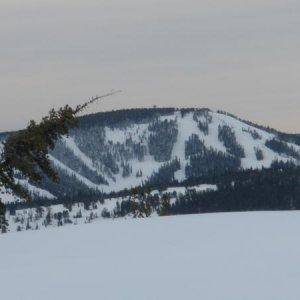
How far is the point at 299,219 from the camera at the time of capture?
604 inches

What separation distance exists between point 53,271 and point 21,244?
3911mm

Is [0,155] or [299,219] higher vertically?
[0,155]

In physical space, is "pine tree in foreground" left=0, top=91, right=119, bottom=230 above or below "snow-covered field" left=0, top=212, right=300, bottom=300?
above

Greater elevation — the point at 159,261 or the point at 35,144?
the point at 35,144

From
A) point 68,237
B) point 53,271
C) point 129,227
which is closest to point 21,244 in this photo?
point 68,237

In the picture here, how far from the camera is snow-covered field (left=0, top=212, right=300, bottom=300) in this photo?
8125 mm

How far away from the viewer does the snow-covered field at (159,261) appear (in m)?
8.12

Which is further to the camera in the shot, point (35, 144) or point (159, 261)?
point (35, 144)

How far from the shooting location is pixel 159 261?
10.2 m

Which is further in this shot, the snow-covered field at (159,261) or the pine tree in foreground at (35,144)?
the pine tree in foreground at (35,144)

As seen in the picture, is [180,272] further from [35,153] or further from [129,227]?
[35,153]

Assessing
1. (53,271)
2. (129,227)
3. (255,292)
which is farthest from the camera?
(129,227)

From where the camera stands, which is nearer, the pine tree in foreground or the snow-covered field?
the snow-covered field

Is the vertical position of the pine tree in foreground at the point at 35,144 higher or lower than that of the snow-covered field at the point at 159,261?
higher
